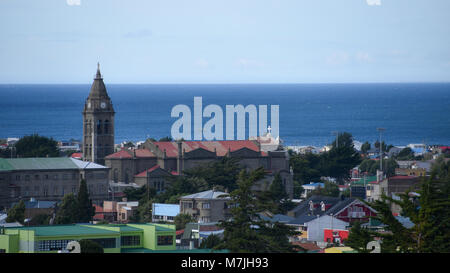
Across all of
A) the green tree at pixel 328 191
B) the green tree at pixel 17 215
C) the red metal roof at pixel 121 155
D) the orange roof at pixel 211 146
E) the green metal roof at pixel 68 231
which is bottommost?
the green tree at pixel 17 215

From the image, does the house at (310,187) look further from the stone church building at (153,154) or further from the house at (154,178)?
the house at (154,178)

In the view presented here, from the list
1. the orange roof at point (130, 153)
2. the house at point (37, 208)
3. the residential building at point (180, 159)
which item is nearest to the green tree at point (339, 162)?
the residential building at point (180, 159)

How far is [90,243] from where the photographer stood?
28297mm

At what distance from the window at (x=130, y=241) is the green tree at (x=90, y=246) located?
2633 millimetres

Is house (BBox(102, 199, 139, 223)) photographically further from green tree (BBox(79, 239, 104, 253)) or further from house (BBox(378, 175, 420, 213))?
green tree (BBox(79, 239, 104, 253))

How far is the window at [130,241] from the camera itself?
31.4 metres

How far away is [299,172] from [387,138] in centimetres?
8387

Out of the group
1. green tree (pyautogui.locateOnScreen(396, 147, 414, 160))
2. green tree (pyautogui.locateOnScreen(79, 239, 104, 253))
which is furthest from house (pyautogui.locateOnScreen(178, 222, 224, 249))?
green tree (pyautogui.locateOnScreen(396, 147, 414, 160))

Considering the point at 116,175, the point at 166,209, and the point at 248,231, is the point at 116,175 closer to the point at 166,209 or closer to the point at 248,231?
the point at 166,209

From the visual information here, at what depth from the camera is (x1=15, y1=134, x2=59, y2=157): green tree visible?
7938cm
